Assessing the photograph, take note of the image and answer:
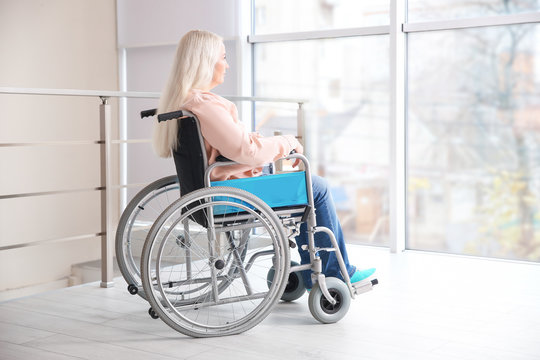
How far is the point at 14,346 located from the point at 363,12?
2741mm

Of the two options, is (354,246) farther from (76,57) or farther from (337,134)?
(76,57)

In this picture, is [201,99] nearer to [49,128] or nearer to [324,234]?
[324,234]

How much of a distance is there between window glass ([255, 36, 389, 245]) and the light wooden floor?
122 cm

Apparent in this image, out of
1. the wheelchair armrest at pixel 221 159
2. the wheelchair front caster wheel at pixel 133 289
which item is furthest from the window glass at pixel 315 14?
the wheelchair front caster wheel at pixel 133 289

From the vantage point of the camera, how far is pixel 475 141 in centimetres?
375

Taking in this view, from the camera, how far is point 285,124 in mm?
4523

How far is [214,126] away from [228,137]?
0.17ft

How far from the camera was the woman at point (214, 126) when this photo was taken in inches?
82.1

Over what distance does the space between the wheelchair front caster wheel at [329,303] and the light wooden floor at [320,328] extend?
0.03 metres

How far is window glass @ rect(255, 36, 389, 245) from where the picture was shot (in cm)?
410

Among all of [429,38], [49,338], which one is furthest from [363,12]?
[49,338]

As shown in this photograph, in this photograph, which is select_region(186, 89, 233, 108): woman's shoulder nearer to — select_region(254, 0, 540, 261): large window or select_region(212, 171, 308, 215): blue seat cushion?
select_region(212, 171, 308, 215): blue seat cushion

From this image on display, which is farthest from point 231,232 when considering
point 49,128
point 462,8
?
point 49,128

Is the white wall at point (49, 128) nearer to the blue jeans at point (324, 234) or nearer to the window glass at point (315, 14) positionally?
the window glass at point (315, 14)
